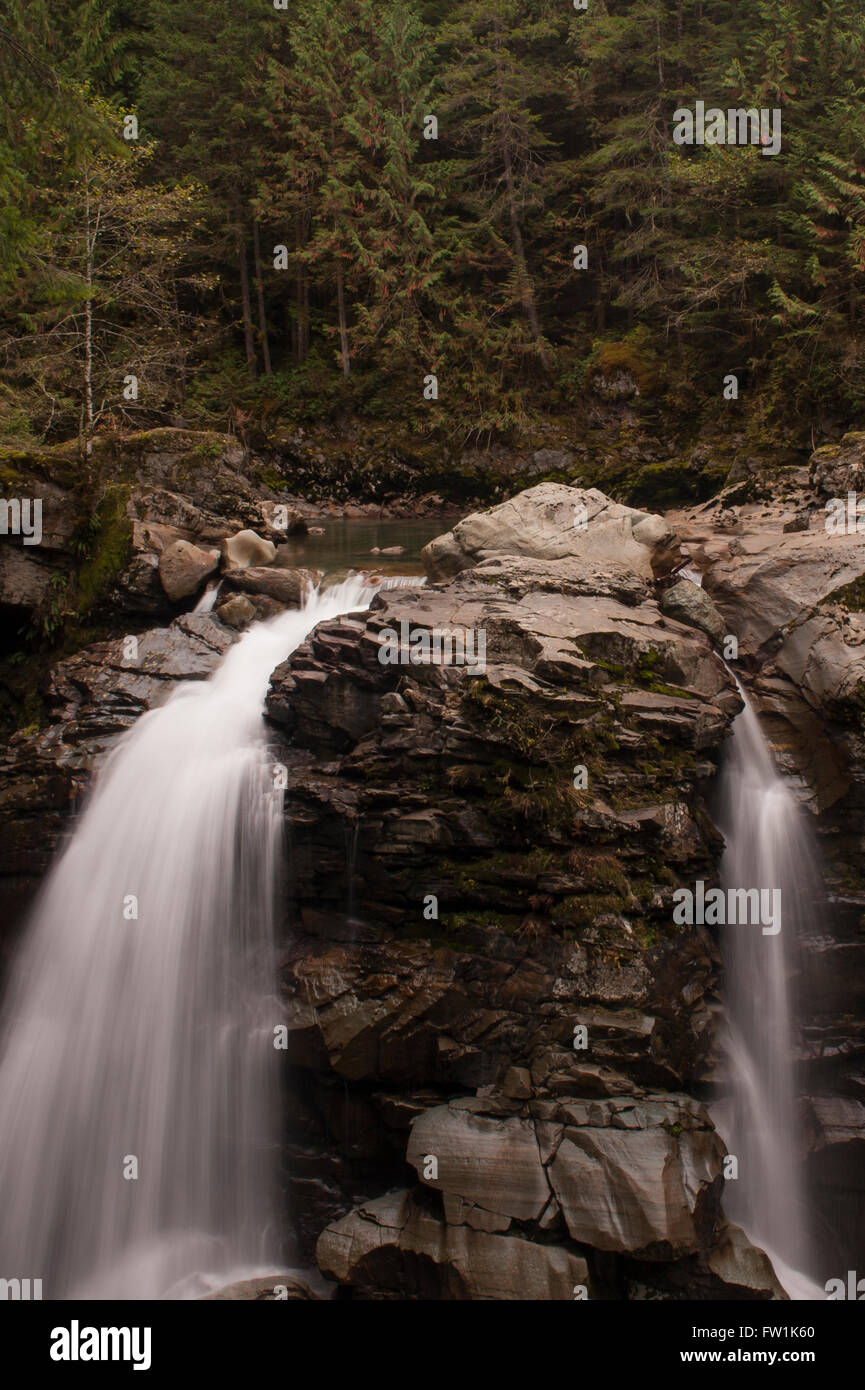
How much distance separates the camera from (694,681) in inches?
328

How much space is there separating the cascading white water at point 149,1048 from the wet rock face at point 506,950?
20.7 inches

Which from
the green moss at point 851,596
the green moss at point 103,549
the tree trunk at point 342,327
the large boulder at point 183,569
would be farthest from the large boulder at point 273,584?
the tree trunk at point 342,327

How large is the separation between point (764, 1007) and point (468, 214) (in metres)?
22.8

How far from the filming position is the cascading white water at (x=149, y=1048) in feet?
22.7

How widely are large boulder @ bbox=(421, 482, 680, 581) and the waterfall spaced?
301cm

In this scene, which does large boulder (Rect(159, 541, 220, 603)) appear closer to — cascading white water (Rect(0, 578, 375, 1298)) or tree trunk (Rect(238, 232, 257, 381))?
Result: cascading white water (Rect(0, 578, 375, 1298))

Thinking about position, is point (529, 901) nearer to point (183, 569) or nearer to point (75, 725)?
point (75, 725)

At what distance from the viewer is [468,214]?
22438 millimetres

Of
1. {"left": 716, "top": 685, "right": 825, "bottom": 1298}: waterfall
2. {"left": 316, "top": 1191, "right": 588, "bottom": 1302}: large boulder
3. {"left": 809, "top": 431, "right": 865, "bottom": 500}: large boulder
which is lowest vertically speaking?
{"left": 316, "top": 1191, "right": 588, "bottom": 1302}: large boulder

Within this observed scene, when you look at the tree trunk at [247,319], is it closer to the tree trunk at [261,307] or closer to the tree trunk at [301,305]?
the tree trunk at [261,307]

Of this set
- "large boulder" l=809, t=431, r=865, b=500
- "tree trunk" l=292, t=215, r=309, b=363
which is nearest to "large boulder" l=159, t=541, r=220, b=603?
"large boulder" l=809, t=431, r=865, b=500

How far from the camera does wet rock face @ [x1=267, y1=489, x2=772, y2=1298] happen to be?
19.5 ft

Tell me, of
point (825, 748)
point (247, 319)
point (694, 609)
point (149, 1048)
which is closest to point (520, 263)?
point (247, 319)

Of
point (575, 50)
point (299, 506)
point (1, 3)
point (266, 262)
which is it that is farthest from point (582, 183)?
point (1, 3)
